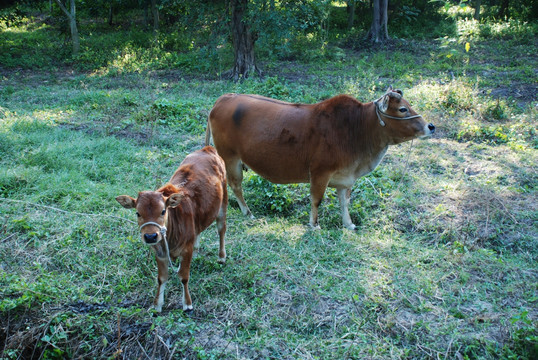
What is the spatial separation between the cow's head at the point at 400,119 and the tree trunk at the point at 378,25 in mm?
13831

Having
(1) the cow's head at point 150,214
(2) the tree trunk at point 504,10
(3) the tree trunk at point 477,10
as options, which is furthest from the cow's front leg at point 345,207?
(2) the tree trunk at point 504,10

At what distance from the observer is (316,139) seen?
5984mm

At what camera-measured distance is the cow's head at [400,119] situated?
577 centimetres

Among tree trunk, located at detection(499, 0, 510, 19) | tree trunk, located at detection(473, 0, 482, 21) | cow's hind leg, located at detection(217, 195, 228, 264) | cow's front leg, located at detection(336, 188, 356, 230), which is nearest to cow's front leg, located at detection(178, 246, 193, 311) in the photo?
cow's hind leg, located at detection(217, 195, 228, 264)

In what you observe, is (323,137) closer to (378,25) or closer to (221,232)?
(221,232)

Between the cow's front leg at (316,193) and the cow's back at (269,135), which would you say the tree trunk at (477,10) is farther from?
the cow's front leg at (316,193)

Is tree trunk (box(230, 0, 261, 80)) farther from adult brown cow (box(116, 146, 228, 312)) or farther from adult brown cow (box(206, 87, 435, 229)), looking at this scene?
adult brown cow (box(116, 146, 228, 312))

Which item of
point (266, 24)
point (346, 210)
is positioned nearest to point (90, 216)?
point (346, 210)

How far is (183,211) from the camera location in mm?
4355

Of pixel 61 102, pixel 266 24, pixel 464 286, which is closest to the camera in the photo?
pixel 464 286

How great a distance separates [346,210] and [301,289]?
193 cm

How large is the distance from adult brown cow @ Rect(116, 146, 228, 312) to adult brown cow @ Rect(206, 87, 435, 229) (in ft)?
3.44

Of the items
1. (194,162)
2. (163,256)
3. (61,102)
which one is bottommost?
(61,102)

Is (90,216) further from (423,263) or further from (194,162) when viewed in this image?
(423,263)
